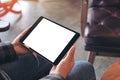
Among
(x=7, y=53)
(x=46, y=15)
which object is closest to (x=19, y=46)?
(x=7, y=53)

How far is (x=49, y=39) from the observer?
0.89 m

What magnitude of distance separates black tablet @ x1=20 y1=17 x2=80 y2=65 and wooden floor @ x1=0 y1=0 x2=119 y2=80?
748mm

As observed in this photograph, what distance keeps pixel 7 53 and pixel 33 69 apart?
13 centimetres

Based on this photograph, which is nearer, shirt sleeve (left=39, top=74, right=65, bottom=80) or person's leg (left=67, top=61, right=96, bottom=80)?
shirt sleeve (left=39, top=74, right=65, bottom=80)

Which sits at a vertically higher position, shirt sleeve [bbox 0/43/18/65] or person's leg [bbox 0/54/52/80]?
shirt sleeve [bbox 0/43/18/65]

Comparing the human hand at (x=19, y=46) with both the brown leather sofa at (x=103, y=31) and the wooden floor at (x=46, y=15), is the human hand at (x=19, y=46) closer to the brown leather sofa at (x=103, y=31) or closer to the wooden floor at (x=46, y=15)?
the brown leather sofa at (x=103, y=31)

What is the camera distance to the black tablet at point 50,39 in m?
0.84

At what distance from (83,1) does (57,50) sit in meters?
0.70

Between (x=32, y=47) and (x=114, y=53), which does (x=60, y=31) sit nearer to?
(x=32, y=47)

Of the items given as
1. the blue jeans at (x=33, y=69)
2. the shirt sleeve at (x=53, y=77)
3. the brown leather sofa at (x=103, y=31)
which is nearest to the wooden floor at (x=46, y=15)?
the brown leather sofa at (x=103, y=31)

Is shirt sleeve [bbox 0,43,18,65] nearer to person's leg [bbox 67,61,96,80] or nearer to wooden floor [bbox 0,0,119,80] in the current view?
person's leg [bbox 67,61,96,80]

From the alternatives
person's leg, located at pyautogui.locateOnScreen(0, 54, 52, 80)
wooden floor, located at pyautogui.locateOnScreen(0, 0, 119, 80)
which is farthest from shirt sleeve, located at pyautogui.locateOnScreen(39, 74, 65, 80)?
wooden floor, located at pyautogui.locateOnScreen(0, 0, 119, 80)

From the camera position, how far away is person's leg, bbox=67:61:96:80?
2.75 feet

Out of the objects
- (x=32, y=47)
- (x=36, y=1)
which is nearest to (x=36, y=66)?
(x=32, y=47)
